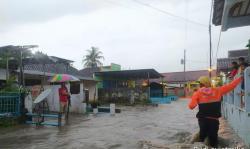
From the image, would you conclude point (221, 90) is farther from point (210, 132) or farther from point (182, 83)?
point (182, 83)

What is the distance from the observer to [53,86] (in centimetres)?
1906

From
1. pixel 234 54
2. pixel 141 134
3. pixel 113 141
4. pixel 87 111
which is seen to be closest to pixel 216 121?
pixel 113 141

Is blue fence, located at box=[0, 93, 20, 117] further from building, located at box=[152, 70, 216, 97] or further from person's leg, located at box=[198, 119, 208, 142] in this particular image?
building, located at box=[152, 70, 216, 97]

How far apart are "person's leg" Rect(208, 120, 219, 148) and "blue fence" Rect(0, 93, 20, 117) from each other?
8861mm

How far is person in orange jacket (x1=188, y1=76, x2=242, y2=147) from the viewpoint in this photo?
238 inches

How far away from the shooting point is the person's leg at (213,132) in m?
6.22

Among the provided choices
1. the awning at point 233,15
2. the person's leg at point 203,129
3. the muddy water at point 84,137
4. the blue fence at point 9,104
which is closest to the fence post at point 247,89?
the person's leg at point 203,129

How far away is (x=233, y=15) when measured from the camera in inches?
338

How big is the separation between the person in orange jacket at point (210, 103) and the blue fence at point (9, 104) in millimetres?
8825

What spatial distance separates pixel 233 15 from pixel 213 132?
3.75 meters

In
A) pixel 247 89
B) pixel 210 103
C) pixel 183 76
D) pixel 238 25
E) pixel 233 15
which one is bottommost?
pixel 210 103

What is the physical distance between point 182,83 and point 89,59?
59.6ft

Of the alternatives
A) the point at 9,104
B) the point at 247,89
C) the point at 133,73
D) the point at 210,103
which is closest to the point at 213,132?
the point at 210,103

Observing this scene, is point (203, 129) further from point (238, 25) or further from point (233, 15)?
point (238, 25)
